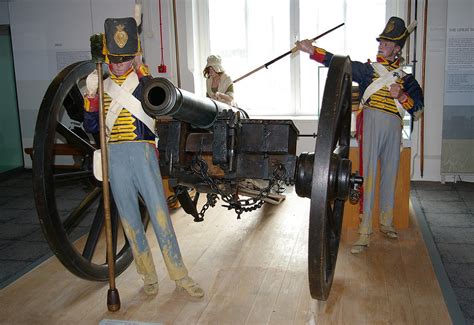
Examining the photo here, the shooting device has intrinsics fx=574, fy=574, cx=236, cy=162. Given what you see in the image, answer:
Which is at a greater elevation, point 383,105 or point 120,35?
point 120,35

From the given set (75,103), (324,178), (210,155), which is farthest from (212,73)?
(324,178)

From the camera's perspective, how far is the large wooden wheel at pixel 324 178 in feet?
7.01

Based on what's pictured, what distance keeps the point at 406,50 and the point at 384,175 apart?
2.38 meters

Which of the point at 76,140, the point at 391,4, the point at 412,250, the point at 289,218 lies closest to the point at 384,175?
the point at 412,250

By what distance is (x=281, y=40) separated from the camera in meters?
6.53

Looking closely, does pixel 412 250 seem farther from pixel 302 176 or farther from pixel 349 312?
pixel 302 176

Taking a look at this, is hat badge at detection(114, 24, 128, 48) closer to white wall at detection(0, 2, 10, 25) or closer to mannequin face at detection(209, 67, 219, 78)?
mannequin face at detection(209, 67, 219, 78)

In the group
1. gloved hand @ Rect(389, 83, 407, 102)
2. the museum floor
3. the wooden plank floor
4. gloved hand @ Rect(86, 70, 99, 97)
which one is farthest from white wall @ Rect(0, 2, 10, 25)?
gloved hand @ Rect(389, 83, 407, 102)

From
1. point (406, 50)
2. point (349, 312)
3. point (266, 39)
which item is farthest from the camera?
point (266, 39)

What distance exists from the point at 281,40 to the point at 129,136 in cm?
411

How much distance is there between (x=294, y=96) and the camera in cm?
661

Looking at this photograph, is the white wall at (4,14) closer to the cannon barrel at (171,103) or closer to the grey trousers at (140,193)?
the grey trousers at (140,193)

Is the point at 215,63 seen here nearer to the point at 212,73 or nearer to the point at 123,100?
the point at 212,73

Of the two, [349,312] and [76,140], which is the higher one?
[76,140]
